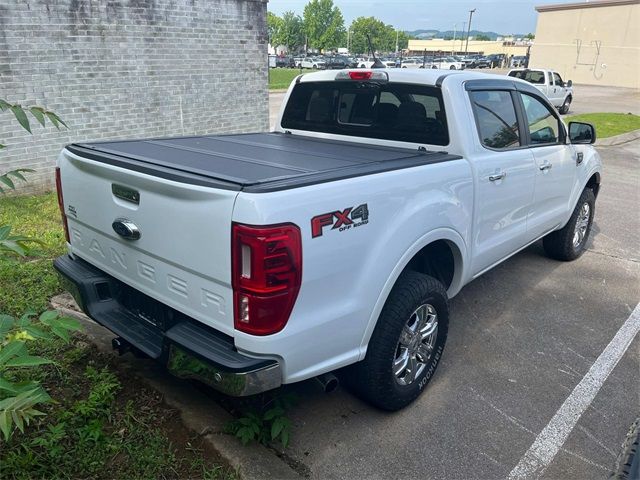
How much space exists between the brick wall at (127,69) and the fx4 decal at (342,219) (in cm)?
599

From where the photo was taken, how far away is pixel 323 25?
104 meters

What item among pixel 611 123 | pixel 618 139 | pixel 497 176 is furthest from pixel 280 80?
pixel 497 176

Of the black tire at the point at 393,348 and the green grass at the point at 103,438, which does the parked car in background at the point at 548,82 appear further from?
the green grass at the point at 103,438

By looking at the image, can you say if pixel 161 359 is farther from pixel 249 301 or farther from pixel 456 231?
pixel 456 231

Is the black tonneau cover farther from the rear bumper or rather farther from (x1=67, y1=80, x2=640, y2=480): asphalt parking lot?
(x1=67, y1=80, x2=640, y2=480): asphalt parking lot

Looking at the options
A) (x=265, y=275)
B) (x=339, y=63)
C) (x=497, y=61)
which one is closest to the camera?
(x=265, y=275)

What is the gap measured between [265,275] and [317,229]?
0.31 m

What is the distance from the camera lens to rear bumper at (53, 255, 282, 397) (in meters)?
2.29

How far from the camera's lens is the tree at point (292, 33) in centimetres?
9950

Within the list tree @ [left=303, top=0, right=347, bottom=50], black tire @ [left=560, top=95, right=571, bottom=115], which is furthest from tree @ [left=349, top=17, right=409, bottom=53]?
black tire @ [left=560, top=95, right=571, bottom=115]

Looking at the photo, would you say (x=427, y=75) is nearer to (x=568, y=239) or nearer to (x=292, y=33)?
(x=568, y=239)

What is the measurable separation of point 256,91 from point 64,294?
6.35 metres

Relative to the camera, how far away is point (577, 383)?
137 inches

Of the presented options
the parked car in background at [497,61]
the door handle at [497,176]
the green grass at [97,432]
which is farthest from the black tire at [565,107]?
the parked car in background at [497,61]
